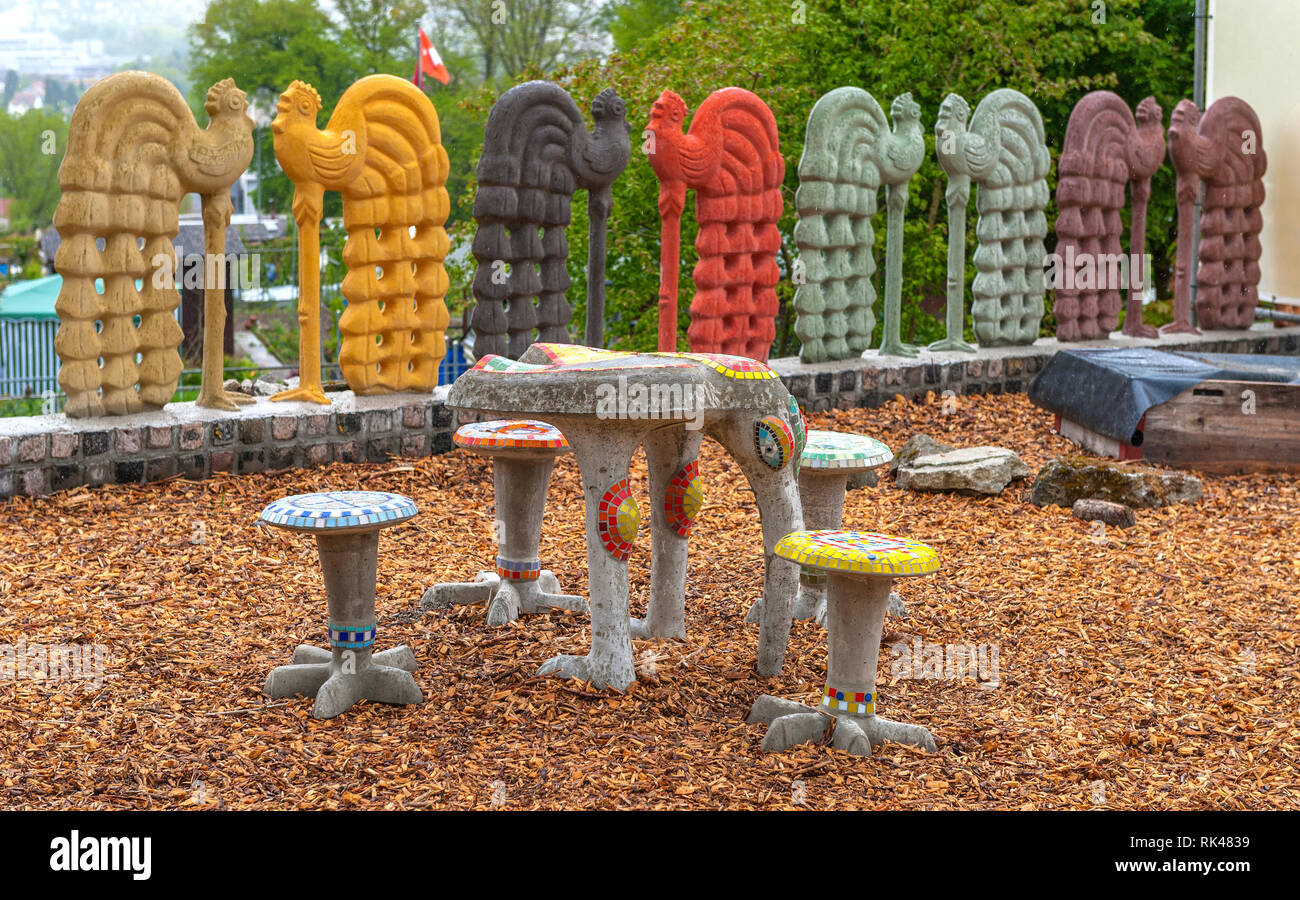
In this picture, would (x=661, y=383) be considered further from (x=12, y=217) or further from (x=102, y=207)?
(x=12, y=217)

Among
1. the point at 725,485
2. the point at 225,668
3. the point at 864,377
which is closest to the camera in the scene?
the point at 225,668

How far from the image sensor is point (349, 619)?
4.45 m

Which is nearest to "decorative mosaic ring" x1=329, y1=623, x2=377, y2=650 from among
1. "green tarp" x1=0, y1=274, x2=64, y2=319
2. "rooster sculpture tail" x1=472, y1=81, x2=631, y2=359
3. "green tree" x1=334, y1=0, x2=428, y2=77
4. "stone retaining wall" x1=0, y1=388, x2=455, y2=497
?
"stone retaining wall" x1=0, y1=388, x2=455, y2=497

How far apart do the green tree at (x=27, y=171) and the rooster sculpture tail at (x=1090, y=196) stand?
54.8m

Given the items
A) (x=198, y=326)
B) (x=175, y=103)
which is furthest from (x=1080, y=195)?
(x=198, y=326)

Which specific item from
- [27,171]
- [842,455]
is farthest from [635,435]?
[27,171]

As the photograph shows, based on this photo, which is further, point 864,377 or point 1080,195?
point 1080,195

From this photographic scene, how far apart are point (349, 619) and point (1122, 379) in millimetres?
5801

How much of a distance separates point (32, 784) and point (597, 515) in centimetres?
184

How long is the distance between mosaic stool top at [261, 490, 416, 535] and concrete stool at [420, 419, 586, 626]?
86 centimetres

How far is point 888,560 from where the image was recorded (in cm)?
394

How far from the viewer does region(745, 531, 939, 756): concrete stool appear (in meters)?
4.09

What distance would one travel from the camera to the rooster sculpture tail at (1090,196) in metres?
11.3
